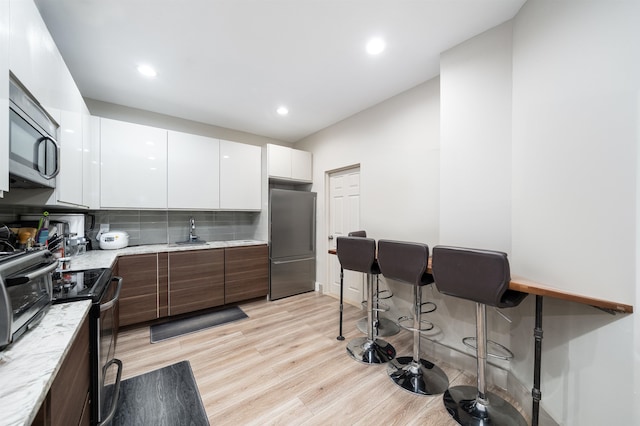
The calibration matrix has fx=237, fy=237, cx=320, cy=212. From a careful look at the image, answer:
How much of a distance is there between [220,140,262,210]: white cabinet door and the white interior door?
3.73 ft


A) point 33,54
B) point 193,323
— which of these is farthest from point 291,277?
point 33,54

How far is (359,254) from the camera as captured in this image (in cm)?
206

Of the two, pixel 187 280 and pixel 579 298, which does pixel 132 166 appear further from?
pixel 579 298

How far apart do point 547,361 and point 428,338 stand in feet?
2.92

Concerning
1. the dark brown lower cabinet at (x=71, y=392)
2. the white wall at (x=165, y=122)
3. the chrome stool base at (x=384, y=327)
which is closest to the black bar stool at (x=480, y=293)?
the chrome stool base at (x=384, y=327)

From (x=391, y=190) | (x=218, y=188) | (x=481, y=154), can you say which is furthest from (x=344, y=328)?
(x=218, y=188)

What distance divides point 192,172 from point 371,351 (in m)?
2.92

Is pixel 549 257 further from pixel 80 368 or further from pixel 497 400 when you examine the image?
pixel 80 368

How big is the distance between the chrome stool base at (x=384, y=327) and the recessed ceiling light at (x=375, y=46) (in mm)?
2636

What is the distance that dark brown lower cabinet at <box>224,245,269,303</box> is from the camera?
311 cm

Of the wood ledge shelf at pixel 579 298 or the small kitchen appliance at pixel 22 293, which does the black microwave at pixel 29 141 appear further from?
the wood ledge shelf at pixel 579 298

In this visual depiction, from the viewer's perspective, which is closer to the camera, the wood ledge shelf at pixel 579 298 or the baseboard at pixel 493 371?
the wood ledge shelf at pixel 579 298

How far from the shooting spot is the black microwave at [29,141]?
106 cm

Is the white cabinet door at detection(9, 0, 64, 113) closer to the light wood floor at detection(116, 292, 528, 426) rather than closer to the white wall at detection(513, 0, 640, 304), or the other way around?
the light wood floor at detection(116, 292, 528, 426)
